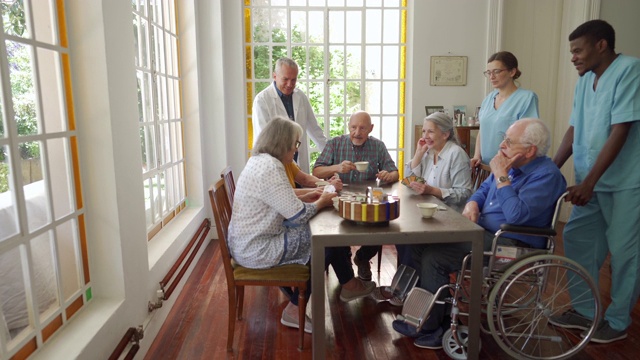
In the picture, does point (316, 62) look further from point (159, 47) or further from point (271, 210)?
point (271, 210)

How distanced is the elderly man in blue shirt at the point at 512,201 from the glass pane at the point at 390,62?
279 cm

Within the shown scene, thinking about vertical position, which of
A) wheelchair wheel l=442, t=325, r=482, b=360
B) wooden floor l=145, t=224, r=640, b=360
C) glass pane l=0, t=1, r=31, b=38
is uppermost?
glass pane l=0, t=1, r=31, b=38

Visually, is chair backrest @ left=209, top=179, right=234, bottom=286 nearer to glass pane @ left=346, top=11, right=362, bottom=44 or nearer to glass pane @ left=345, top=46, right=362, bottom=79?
glass pane @ left=345, top=46, right=362, bottom=79

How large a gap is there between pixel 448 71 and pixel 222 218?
328 cm

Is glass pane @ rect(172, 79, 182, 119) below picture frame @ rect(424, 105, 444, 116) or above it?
above

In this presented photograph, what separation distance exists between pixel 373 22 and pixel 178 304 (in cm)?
345

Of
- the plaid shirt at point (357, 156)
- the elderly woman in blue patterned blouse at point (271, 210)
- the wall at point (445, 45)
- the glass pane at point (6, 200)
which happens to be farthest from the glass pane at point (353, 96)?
the glass pane at point (6, 200)

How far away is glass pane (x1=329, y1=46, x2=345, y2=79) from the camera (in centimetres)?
500

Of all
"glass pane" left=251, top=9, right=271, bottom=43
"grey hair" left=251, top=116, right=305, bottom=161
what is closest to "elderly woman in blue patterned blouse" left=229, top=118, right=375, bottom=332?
"grey hair" left=251, top=116, right=305, bottom=161

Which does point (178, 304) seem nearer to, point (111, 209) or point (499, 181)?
point (111, 209)

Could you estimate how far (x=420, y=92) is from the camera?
492cm

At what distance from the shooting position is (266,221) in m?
2.39

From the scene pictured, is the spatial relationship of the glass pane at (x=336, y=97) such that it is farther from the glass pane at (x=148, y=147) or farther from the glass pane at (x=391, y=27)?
the glass pane at (x=148, y=147)

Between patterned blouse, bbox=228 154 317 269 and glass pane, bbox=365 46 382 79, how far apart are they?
295 cm
